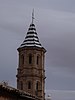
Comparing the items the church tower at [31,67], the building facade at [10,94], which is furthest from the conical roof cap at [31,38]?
the building facade at [10,94]

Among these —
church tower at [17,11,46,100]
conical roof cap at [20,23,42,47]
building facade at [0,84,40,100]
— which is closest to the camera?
building facade at [0,84,40,100]

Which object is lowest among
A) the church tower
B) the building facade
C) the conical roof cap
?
the building facade

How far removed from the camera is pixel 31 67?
58.4 metres

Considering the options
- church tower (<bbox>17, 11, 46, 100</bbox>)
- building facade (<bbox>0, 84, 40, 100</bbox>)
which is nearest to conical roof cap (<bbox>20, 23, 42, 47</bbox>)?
church tower (<bbox>17, 11, 46, 100</bbox>)

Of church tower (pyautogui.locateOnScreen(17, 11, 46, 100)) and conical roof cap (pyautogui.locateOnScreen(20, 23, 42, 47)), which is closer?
church tower (pyautogui.locateOnScreen(17, 11, 46, 100))

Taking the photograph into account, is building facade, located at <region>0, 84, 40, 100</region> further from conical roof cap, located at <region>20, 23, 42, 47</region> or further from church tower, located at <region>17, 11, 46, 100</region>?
conical roof cap, located at <region>20, 23, 42, 47</region>

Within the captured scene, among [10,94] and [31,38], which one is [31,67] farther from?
[10,94]

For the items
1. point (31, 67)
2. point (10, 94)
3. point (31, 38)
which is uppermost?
point (31, 38)

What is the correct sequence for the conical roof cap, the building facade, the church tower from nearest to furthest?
the building facade
the church tower
the conical roof cap

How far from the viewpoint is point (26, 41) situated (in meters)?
60.0

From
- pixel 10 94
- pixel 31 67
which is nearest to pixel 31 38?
pixel 31 67

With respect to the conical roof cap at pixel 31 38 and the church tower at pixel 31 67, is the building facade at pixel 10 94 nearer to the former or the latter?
the church tower at pixel 31 67

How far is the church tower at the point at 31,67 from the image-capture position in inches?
2250

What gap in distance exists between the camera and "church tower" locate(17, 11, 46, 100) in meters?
57.2
